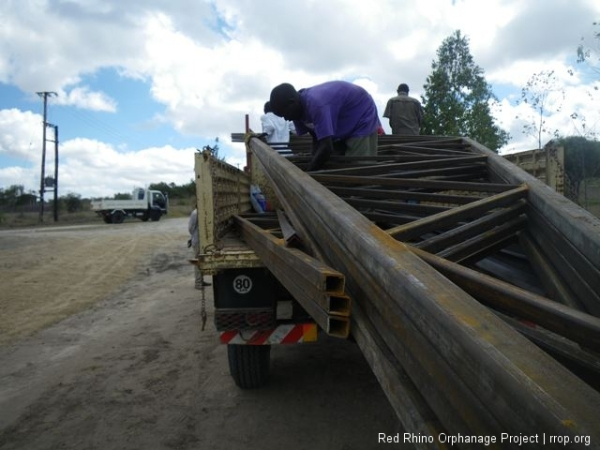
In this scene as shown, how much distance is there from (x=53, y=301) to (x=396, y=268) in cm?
857

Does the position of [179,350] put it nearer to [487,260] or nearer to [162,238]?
[487,260]

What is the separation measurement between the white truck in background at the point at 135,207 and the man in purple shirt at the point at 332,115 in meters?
34.6

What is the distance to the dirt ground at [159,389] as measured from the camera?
340 cm

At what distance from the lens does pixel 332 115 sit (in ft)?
14.7

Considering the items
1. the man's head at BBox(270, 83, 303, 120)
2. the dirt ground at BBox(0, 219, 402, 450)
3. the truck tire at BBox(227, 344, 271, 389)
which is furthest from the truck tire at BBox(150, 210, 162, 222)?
the truck tire at BBox(227, 344, 271, 389)

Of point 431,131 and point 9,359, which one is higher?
point 431,131

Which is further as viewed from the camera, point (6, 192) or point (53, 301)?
point (6, 192)

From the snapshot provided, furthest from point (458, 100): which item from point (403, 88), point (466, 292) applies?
point (466, 292)

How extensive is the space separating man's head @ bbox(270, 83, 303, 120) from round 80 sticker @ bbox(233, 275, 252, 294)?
162cm

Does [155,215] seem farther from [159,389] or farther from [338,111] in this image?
[338,111]

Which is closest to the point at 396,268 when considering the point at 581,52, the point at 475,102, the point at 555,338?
the point at 555,338

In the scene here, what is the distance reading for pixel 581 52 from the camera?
10.6 metres

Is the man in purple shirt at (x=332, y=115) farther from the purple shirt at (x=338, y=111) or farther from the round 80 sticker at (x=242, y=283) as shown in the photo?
the round 80 sticker at (x=242, y=283)

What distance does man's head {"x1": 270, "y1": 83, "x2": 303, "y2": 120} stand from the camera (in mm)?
Result: 4297
